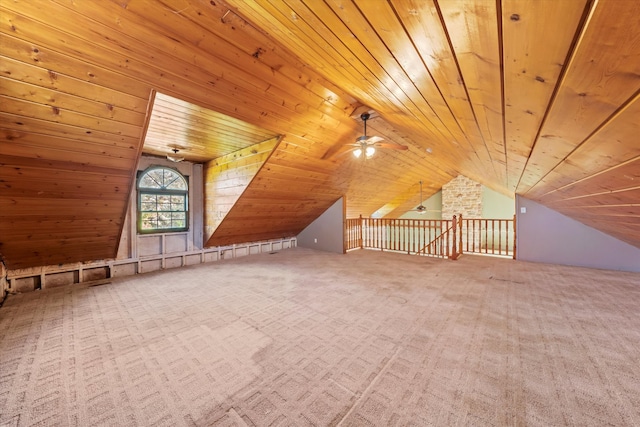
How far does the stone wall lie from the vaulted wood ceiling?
5.51 metres

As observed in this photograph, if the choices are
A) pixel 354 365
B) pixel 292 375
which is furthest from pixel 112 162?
pixel 354 365

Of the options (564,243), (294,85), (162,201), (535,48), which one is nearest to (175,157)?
(162,201)

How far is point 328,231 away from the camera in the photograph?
279 inches

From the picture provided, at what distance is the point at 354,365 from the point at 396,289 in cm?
198

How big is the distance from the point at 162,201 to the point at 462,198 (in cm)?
889

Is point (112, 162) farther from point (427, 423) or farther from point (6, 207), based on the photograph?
point (427, 423)

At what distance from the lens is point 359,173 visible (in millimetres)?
5773

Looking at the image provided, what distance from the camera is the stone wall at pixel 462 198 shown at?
8.15m

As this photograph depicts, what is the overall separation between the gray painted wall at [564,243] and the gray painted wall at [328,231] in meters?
4.07

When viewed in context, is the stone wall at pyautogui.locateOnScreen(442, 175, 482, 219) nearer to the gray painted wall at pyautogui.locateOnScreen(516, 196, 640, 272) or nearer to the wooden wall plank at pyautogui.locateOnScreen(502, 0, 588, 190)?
the gray painted wall at pyautogui.locateOnScreen(516, 196, 640, 272)

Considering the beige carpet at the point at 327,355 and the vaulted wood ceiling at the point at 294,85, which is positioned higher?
the vaulted wood ceiling at the point at 294,85

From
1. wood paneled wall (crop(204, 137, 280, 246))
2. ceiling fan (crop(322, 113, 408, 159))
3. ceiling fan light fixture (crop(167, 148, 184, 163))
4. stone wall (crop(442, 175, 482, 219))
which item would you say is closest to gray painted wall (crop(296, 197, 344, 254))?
wood paneled wall (crop(204, 137, 280, 246))

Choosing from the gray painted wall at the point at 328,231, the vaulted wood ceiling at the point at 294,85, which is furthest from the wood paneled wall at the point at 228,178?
the gray painted wall at the point at 328,231

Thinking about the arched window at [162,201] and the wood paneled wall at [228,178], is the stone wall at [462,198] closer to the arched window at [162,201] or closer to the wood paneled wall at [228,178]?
the wood paneled wall at [228,178]
